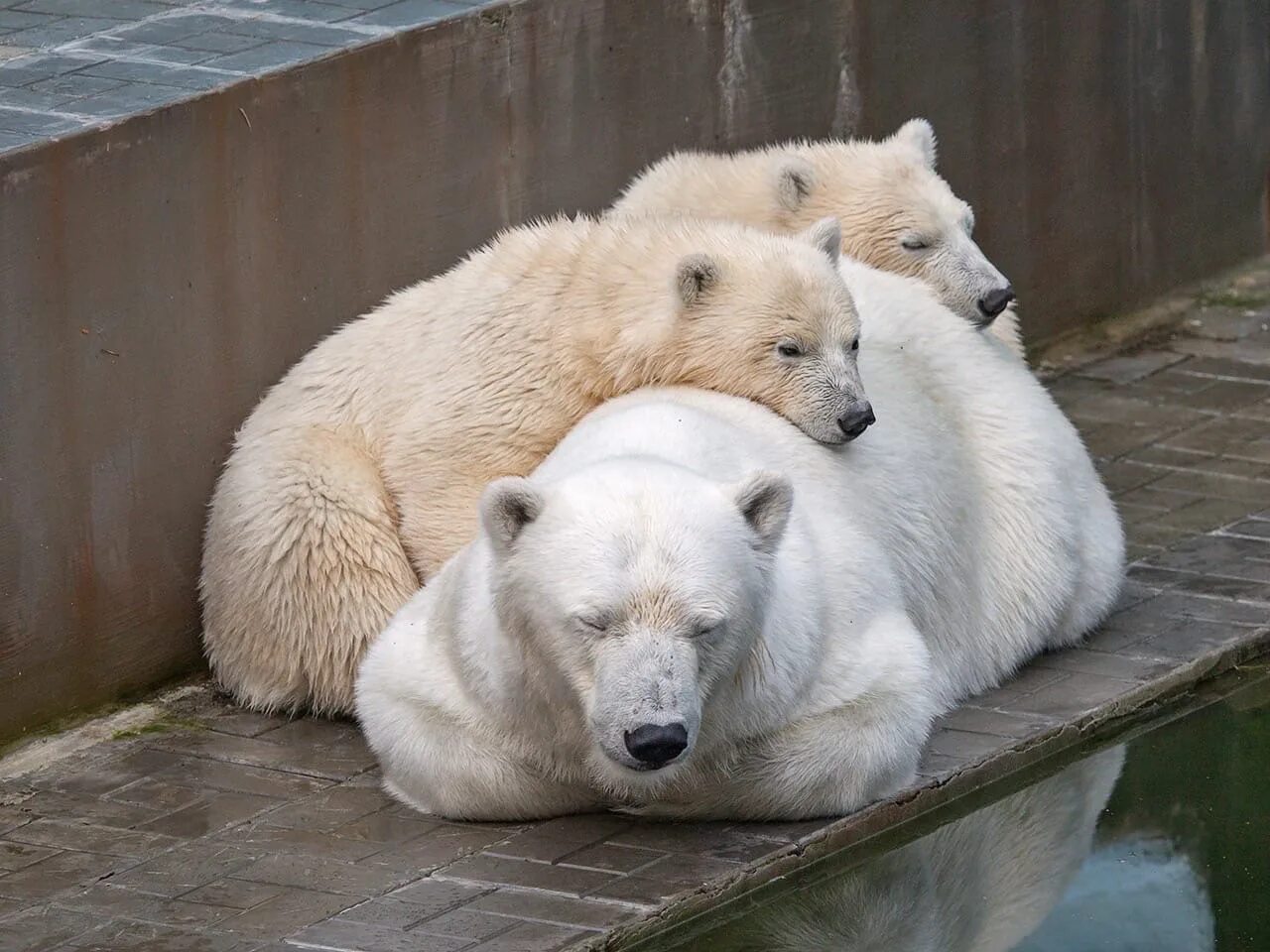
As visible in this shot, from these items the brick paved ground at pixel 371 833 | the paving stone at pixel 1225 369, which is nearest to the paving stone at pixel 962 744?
the brick paved ground at pixel 371 833

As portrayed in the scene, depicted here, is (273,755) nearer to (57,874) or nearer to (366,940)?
(57,874)

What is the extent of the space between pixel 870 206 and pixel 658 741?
112 inches

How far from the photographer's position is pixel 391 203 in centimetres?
702

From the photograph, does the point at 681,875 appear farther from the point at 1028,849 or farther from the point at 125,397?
the point at 125,397

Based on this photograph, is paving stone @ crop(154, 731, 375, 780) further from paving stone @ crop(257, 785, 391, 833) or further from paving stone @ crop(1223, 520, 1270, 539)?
paving stone @ crop(1223, 520, 1270, 539)

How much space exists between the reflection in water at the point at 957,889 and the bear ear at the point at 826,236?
1492mm

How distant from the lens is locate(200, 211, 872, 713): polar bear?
20.3 feet

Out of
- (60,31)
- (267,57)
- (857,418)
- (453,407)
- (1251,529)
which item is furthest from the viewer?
(1251,529)

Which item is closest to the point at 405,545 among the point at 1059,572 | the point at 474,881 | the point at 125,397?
the point at 125,397

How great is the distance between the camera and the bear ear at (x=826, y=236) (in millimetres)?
6375

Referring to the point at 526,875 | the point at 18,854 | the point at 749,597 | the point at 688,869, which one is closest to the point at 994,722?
the point at 688,869

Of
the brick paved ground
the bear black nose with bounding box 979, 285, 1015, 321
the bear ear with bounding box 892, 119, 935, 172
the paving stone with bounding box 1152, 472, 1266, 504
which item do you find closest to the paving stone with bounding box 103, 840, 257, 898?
the brick paved ground

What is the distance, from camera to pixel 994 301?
7000 millimetres

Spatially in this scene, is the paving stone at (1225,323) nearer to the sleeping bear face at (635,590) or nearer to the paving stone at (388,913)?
the sleeping bear face at (635,590)
